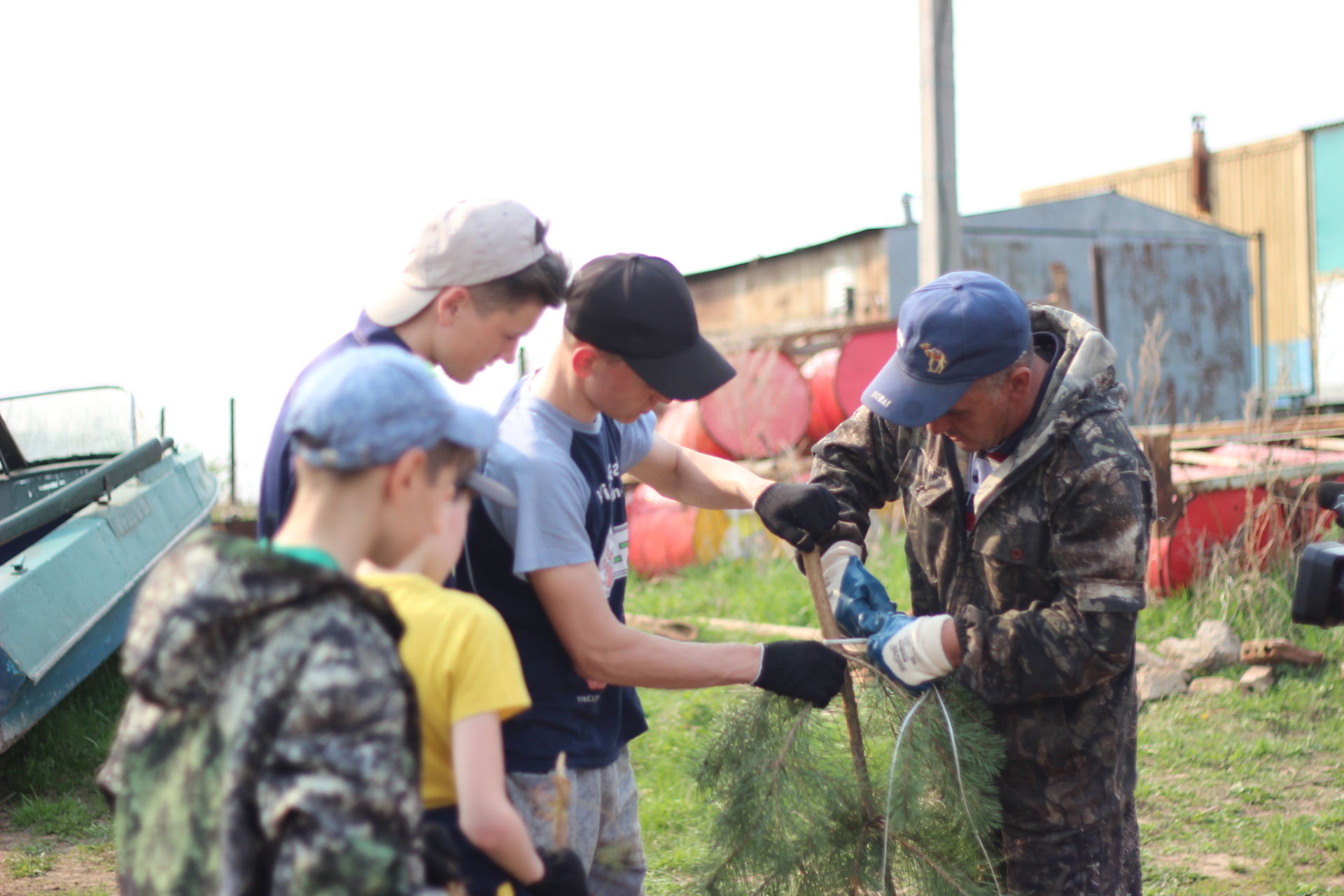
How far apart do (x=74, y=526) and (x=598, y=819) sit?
11.6 ft

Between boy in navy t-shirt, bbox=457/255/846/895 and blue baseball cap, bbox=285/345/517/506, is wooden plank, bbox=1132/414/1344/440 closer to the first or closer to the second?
boy in navy t-shirt, bbox=457/255/846/895

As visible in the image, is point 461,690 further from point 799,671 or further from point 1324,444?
point 1324,444

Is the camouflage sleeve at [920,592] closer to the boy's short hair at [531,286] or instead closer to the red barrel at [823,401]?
the boy's short hair at [531,286]

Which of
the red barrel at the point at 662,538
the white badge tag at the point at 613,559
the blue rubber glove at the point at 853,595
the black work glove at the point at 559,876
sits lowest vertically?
the red barrel at the point at 662,538

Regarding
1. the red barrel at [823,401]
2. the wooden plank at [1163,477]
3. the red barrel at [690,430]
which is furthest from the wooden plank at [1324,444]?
the red barrel at [690,430]

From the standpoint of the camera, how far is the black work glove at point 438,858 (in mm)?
1280

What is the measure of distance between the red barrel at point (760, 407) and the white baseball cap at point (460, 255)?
7143mm

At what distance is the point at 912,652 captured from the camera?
231 cm

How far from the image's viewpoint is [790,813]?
7.54 feet

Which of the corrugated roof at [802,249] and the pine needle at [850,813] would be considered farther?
the corrugated roof at [802,249]

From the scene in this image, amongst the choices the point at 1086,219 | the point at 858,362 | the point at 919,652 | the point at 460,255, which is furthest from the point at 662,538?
the point at 1086,219

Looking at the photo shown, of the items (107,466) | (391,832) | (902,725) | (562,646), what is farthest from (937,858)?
(107,466)

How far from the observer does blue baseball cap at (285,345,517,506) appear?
120 cm

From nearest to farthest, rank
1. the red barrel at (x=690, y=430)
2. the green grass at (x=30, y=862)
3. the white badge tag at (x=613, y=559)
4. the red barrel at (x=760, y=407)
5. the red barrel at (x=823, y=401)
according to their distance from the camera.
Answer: the white badge tag at (x=613, y=559) < the green grass at (x=30, y=862) < the red barrel at (x=760, y=407) < the red barrel at (x=690, y=430) < the red barrel at (x=823, y=401)
